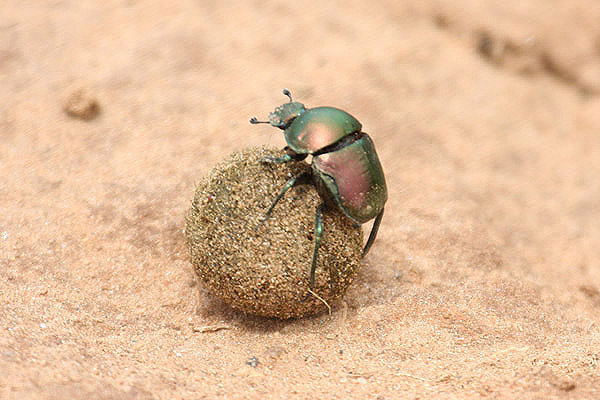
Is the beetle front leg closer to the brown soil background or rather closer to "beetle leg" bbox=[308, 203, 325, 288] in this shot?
"beetle leg" bbox=[308, 203, 325, 288]

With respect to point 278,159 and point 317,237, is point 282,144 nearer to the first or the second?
point 278,159

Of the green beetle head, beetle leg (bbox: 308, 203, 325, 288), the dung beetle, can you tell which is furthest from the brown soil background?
the green beetle head

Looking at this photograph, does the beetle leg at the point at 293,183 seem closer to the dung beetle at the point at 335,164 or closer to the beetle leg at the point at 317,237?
the dung beetle at the point at 335,164

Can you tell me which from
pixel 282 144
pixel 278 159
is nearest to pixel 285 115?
pixel 278 159

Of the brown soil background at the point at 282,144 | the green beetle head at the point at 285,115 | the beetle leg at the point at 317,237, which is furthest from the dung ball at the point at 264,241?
the brown soil background at the point at 282,144

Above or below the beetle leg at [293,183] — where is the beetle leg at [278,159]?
above

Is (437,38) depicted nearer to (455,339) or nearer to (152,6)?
(152,6)

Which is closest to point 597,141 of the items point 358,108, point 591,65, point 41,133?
point 591,65
